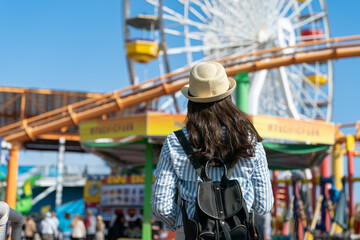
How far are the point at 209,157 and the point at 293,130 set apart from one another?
9456mm

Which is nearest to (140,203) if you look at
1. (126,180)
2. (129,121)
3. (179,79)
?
(126,180)

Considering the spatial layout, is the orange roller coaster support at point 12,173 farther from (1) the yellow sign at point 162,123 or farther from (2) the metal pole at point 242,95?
(2) the metal pole at point 242,95

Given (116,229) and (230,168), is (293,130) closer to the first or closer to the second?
(116,229)

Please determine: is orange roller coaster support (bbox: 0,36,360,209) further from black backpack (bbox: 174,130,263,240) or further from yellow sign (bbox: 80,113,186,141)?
black backpack (bbox: 174,130,263,240)

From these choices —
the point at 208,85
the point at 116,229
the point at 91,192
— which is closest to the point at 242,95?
the point at 116,229

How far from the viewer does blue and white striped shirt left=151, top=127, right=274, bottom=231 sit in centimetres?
248

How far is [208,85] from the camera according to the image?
2.64 metres

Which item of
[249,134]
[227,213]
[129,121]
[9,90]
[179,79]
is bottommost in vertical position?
[227,213]

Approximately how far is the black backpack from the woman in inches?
2.7

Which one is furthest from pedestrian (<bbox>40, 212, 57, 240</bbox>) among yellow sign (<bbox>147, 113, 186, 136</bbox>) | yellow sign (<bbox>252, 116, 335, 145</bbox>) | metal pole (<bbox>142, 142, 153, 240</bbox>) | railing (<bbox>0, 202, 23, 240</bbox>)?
railing (<bbox>0, 202, 23, 240</bbox>)

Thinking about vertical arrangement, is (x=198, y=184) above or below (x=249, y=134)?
below

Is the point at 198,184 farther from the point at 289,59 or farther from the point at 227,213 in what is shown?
the point at 289,59

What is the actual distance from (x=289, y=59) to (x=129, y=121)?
410 centimetres

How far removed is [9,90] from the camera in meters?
30.8
